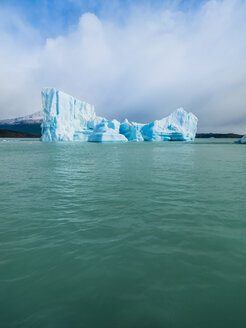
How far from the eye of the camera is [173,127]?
59781 mm

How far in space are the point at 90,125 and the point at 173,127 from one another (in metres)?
26.4

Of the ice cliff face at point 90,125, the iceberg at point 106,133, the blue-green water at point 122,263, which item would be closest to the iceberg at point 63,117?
the ice cliff face at point 90,125

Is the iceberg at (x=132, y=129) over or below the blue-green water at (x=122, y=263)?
over

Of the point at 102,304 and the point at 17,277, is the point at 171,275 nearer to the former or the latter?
the point at 102,304

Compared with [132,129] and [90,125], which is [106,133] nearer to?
[90,125]

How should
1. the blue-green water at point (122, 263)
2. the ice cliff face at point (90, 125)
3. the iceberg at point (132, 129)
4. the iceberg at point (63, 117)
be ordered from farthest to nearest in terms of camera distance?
the iceberg at point (132, 129) → the ice cliff face at point (90, 125) → the iceberg at point (63, 117) → the blue-green water at point (122, 263)

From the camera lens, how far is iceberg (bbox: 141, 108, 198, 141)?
197 ft

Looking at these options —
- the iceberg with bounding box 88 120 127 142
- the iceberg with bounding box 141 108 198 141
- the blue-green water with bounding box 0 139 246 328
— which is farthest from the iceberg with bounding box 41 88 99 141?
the blue-green water with bounding box 0 139 246 328

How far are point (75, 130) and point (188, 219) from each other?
52.8 metres

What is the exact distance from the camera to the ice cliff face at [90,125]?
47156mm

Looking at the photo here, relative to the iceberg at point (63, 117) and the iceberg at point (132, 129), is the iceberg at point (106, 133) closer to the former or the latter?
the iceberg at point (63, 117)

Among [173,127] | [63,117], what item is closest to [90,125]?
[63,117]

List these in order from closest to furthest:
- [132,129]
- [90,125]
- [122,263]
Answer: [122,263] < [90,125] < [132,129]

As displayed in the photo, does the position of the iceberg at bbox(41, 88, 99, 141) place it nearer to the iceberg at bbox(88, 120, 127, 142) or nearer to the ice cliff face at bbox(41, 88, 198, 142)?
the ice cliff face at bbox(41, 88, 198, 142)
